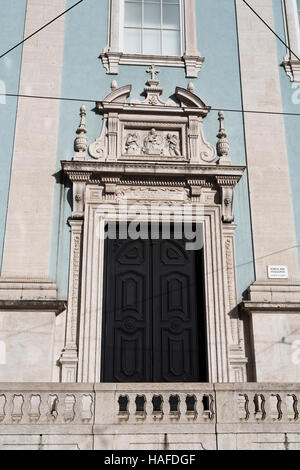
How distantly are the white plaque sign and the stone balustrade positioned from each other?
274 centimetres

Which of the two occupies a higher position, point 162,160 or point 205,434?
point 162,160

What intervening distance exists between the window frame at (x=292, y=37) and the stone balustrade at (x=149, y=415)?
263 inches

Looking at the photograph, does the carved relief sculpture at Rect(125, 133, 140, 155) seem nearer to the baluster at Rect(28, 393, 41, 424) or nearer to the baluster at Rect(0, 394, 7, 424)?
the baluster at Rect(28, 393, 41, 424)

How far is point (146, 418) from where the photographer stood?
8.12 m

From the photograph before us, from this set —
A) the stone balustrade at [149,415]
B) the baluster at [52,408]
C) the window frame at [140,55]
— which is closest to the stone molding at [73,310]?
the stone balustrade at [149,415]

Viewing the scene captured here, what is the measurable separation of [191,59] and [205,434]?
739 centimetres

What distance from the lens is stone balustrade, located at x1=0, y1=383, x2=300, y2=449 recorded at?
7.99 metres

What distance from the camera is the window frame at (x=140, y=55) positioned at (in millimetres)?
12352

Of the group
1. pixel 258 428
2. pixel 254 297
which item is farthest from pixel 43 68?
pixel 258 428

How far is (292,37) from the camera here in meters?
12.8

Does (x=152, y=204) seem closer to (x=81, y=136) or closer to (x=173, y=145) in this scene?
(x=173, y=145)

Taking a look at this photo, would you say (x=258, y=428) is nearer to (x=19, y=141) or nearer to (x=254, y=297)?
(x=254, y=297)

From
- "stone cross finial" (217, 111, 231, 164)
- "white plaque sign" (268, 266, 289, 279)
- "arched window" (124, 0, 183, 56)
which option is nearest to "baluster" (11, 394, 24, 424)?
"white plaque sign" (268, 266, 289, 279)

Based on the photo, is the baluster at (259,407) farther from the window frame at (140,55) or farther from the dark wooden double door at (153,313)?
the window frame at (140,55)
